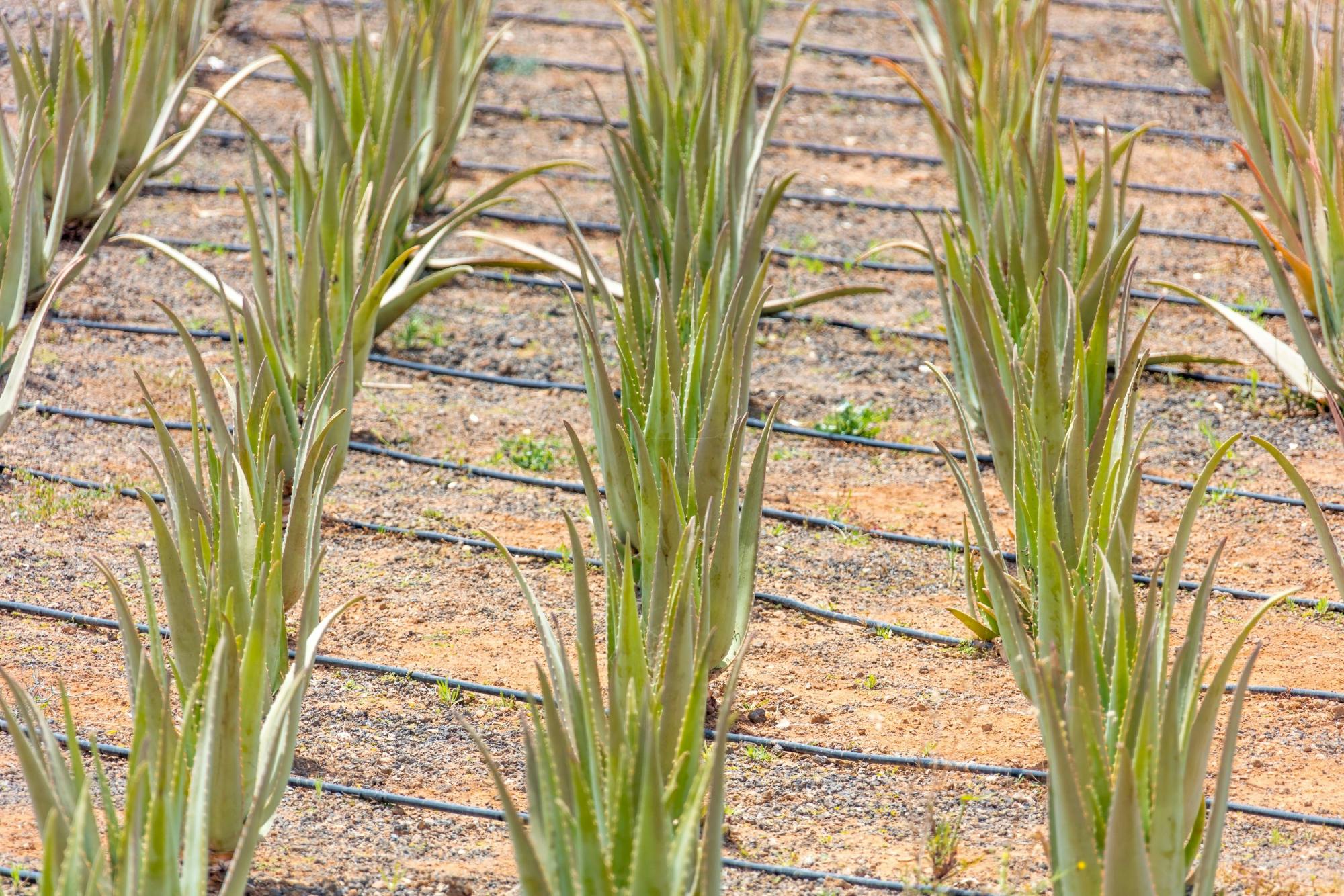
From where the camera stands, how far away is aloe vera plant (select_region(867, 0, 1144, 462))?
206cm

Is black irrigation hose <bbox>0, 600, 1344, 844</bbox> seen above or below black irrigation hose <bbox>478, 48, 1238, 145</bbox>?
below

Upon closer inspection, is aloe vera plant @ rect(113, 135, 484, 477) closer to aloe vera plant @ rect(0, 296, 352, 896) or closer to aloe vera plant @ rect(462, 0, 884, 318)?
aloe vera plant @ rect(0, 296, 352, 896)

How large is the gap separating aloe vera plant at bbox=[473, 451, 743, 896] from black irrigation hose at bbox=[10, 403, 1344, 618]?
0.71 meters

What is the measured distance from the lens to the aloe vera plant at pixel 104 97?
9.70 ft

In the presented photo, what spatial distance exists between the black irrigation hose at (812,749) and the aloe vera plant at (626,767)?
263 millimetres


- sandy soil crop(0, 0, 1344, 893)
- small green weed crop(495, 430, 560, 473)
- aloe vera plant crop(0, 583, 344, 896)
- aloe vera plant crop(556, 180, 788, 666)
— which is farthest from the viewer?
small green weed crop(495, 430, 560, 473)

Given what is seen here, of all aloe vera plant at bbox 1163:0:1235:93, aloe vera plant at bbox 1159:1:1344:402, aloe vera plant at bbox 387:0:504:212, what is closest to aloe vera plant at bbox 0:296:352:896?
aloe vera plant at bbox 387:0:504:212

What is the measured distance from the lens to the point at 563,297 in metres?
3.50

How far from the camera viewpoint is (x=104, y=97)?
11.0ft

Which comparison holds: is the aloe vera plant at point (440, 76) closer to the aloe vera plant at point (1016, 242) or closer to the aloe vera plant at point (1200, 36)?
the aloe vera plant at point (1016, 242)

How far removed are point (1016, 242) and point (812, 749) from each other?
3.63ft

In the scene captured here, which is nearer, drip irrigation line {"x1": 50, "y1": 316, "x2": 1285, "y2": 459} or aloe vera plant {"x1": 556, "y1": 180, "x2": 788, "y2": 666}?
aloe vera plant {"x1": 556, "y1": 180, "x2": 788, "y2": 666}

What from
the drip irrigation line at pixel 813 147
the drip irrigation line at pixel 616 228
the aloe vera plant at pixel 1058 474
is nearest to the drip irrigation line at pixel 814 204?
the drip irrigation line at pixel 616 228

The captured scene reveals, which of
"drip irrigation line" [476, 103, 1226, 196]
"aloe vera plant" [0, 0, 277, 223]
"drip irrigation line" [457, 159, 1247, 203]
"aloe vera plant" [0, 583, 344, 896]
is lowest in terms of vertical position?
"aloe vera plant" [0, 583, 344, 896]
